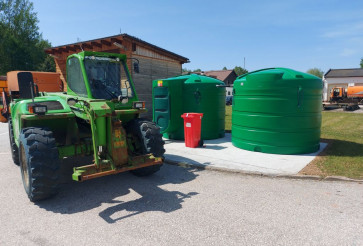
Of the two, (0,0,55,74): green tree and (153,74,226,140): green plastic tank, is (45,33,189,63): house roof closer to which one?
(153,74,226,140): green plastic tank

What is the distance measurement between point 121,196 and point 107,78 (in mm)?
2449

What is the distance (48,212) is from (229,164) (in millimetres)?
4000

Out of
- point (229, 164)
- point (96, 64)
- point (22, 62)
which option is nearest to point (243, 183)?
point (229, 164)

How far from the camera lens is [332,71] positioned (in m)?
45.0

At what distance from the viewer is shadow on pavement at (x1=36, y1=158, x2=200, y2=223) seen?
13.5 feet

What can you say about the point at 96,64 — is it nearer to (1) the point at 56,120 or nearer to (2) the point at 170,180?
(1) the point at 56,120

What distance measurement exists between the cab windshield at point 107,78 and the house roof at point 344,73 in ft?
147

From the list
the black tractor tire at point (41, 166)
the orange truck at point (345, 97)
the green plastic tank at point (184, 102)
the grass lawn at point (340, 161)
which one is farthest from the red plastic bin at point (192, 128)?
the orange truck at point (345, 97)

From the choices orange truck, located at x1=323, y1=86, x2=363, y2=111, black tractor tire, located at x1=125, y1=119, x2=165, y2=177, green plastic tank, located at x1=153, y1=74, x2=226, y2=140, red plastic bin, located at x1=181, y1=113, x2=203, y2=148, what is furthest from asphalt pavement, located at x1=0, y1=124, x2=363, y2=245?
orange truck, located at x1=323, y1=86, x2=363, y2=111

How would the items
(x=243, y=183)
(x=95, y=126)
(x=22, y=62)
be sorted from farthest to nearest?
(x=22, y=62)
(x=243, y=183)
(x=95, y=126)

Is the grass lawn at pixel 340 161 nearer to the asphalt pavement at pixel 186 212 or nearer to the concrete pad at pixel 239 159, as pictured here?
the concrete pad at pixel 239 159

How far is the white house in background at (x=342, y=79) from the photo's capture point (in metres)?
40.3

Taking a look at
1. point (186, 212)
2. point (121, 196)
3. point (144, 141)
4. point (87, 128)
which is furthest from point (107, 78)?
point (186, 212)

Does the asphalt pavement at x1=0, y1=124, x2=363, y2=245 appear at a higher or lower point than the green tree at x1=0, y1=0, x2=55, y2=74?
lower
